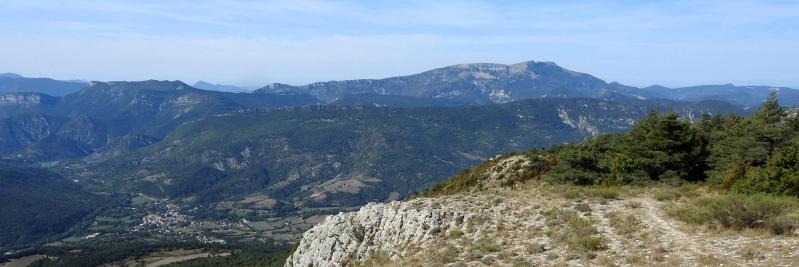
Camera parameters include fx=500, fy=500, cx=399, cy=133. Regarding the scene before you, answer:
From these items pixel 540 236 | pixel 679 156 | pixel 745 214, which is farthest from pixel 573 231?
pixel 679 156

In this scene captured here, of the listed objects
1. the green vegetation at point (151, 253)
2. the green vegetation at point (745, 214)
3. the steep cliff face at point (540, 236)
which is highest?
the green vegetation at point (745, 214)

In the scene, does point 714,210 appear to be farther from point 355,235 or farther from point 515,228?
point 355,235

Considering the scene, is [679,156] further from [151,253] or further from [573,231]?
[151,253]

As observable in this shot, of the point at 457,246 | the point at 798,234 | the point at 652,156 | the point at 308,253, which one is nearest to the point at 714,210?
the point at 798,234

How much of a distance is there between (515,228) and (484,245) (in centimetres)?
328

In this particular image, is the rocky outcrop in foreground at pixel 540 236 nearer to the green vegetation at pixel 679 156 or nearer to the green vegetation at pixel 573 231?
the green vegetation at pixel 573 231

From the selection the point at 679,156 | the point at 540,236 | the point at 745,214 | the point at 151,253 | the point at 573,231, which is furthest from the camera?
the point at 151,253

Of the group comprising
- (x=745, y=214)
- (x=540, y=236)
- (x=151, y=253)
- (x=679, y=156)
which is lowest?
(x=151, y=253)

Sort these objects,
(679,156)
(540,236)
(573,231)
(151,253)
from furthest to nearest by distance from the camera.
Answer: (151,253), (679,156), (540,236), (573,231)

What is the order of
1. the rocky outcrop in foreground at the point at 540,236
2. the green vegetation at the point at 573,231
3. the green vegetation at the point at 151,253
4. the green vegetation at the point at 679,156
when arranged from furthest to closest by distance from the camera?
the green vegetation at the point at 151,253, the green vegetation at the point at 679,156, the green vegetation at the point at 573,231, the rocky outcrop in foreground at the point at 540,236

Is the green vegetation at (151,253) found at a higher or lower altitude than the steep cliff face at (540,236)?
lower

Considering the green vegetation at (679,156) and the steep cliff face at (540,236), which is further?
the green vegetation at (679,156)

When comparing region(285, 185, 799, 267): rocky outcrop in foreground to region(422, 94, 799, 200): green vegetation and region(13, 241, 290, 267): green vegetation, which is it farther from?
region(13, 241, 290, 267): green vegetation

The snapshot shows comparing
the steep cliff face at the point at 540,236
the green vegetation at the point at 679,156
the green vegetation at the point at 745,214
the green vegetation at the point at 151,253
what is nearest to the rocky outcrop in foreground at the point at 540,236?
the steep cliff face at the point at 540,236
